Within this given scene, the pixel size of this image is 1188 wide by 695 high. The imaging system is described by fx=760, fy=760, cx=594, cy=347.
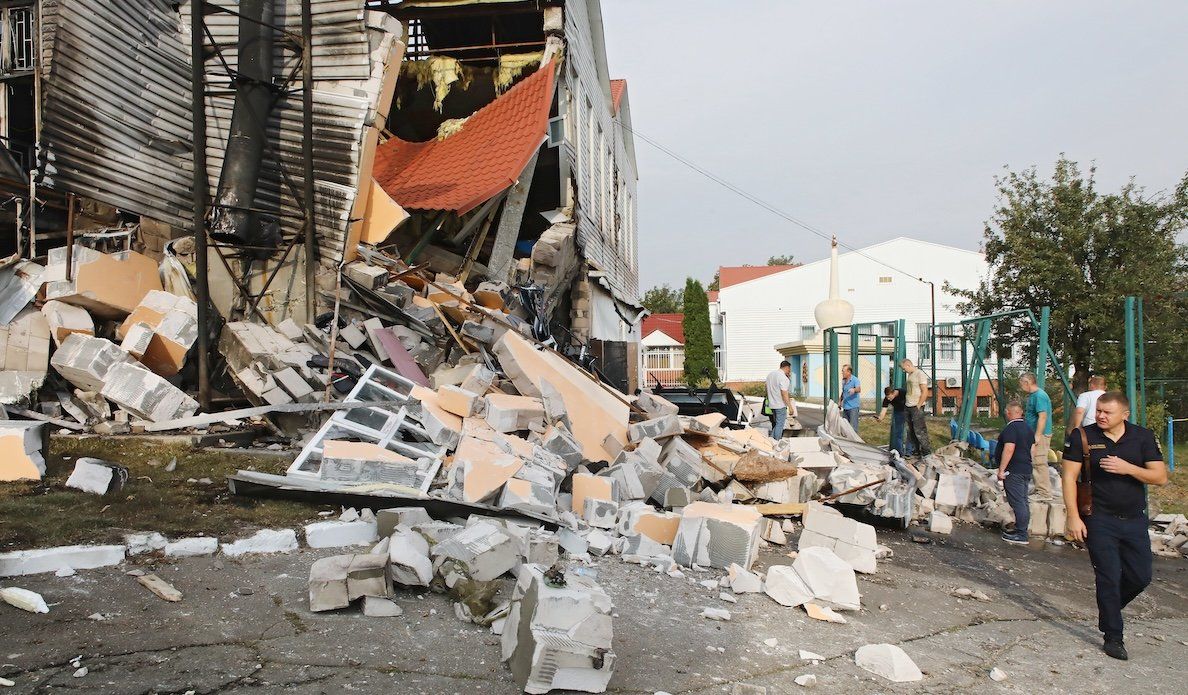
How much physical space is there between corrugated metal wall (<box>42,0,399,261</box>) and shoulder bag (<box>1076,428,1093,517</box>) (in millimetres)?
8603

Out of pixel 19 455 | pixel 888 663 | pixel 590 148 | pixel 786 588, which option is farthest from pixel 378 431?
pixel 590 148

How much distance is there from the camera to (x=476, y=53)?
1655 centimetres

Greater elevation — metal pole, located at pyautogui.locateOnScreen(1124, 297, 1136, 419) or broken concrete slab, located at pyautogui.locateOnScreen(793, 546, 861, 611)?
metal pole, located at pyautogui.locateOnScreen(1124, 297, 1136, 419)

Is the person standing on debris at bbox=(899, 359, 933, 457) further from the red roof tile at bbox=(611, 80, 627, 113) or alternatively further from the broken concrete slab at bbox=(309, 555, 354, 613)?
the red roof tile at bbox=(611, 80, 627, 113)

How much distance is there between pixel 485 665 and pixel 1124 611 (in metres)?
4.69

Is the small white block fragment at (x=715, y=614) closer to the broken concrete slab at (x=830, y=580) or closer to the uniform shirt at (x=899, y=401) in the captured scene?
the broken concrete slab at (x=830, y=580)

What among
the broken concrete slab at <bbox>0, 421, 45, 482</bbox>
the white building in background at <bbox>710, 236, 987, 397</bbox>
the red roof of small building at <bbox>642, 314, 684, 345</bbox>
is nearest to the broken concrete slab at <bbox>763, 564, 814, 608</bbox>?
the broken concrete slab at <bbox>0, 421, 45, 482</bbox>

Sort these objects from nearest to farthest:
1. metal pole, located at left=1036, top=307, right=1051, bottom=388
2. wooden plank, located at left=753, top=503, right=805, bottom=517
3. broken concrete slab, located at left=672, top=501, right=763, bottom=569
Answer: broken concrete slab, located at left=672, top=501, right=763, bottom=569
wooden plank, located at left=753, top=503, right=805, bottom=517
metal pole, located at left=1036, top=307, right=1051, bottom=388

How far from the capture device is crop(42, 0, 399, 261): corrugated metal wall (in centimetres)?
946

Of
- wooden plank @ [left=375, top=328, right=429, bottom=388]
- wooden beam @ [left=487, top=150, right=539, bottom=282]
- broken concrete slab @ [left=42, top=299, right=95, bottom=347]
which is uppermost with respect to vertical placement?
wooden beam @ [left=487, top=150, right=539, bottom=282]

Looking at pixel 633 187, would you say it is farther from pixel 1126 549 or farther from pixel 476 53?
pixel 1126 549

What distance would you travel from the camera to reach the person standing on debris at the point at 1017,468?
7.47 m

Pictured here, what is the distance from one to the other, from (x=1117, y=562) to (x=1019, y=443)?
3.35 m

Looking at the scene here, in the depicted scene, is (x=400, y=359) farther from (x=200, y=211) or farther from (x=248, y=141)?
(x=248, y=141)
